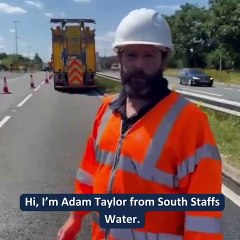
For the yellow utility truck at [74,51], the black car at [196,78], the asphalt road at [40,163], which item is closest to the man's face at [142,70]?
the asphalt road at [40,163]

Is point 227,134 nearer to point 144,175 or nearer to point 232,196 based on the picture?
point 232,196

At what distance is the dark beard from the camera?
7.41 feet

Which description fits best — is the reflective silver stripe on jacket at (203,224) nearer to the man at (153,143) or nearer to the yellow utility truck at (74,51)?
the man at (153,143)

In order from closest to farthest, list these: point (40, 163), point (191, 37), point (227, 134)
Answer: point (40, 163)
point (227, 134)
point (191, 37)

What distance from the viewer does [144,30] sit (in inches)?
89.0

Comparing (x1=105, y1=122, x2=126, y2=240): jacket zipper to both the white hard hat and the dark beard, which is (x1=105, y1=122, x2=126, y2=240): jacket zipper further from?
the white hard hat

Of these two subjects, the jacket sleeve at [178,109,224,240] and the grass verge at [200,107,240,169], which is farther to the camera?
the grass verge at [200,107,240,169]

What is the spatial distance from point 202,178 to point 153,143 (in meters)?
0.26

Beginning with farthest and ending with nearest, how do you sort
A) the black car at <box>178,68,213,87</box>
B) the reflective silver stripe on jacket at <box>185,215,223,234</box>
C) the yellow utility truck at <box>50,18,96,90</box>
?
1. the black car at <box>178,68,213,87</box>
2. the yellow utility truck at <box>50,18,96,90</box>
3. the reflective silver stripe on jacket at <box>185,215,223,234</box>

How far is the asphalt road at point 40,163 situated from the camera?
17.0 ft

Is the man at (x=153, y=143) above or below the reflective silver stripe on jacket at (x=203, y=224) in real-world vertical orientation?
above

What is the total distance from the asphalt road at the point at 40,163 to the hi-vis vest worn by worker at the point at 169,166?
283 centimetres

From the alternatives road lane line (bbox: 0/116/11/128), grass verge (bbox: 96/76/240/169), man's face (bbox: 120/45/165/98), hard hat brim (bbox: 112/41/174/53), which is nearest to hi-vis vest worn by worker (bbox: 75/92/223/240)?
man's face (bbox: 120/45/165/98)

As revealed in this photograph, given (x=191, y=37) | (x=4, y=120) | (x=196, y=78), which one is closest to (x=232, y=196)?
(x=4, y=120)
